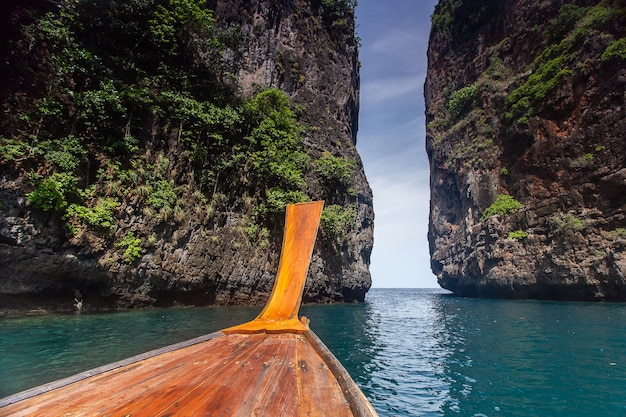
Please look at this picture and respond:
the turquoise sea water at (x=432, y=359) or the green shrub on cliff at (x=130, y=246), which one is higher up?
the green shrub on cliff at (x=130, y=246)

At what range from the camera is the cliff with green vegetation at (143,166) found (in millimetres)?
10844

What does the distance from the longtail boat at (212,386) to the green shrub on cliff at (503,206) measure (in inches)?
1241

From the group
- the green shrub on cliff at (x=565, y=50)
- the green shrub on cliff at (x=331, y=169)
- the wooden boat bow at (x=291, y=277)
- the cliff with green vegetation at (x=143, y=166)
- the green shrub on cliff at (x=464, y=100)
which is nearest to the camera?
the wooden boat bow at (x=291, y=277)

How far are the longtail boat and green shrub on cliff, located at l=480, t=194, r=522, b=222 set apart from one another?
31512 millimetres

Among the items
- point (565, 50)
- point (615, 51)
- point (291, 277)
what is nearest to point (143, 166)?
point (291, 277)

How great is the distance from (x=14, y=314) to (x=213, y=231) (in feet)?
25.7

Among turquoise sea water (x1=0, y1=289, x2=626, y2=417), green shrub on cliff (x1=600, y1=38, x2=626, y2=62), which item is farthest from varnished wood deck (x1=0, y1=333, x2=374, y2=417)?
green shrub on cliff (x1=600, y1=38, x2=626, y2=62)

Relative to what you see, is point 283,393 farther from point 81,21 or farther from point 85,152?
point 81,21

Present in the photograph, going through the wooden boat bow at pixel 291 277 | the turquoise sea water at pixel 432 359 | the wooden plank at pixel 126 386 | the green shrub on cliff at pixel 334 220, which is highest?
the green shrub on cliff at pixel 334 220

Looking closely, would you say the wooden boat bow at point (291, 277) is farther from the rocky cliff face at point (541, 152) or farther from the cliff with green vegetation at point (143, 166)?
the rocky cliff face at point (541, 152)

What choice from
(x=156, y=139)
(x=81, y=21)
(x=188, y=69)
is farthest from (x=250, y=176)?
(x=81, y=21)

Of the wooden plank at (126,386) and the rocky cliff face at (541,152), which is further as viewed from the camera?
the rocky cliff face at (541,152)

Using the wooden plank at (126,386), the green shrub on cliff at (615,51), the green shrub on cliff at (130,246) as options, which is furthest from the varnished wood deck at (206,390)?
the green shrub on cliff at (615,51)

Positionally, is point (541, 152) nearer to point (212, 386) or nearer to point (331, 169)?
point (331, 169)
